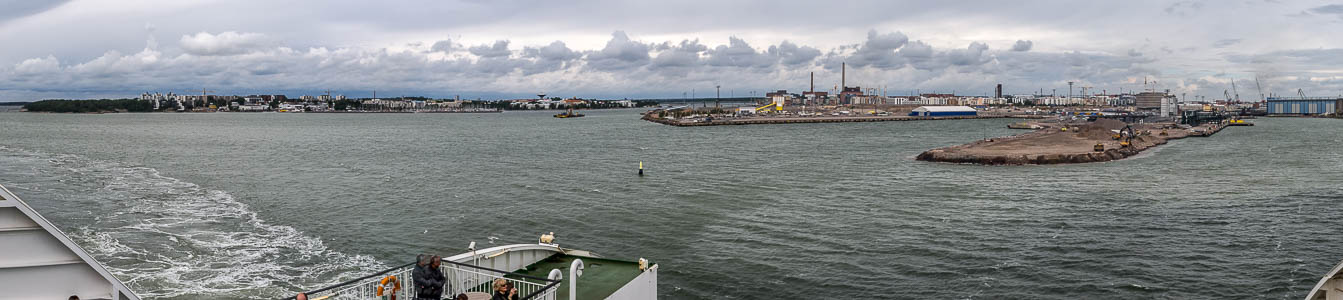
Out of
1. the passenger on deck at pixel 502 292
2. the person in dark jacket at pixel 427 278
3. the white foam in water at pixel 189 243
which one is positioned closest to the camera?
the passenger on deck at pixel 502 292

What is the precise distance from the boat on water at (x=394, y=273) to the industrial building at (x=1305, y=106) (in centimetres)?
20045

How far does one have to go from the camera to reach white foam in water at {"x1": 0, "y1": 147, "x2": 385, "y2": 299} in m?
16.1

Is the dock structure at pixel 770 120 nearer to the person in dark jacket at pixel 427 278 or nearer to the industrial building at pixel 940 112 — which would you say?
the industrial building at pixel 940 112

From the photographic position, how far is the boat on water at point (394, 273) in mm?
5148

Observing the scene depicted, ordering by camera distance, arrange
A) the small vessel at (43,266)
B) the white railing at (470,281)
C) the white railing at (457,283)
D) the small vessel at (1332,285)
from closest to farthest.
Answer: the small vessel at (43,266) → the small vessel at (1332,285) → the white railing at (457,283) → the white railing at (470,281)

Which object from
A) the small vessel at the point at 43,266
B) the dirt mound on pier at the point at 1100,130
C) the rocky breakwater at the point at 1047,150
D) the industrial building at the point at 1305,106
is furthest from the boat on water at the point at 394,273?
the industrial building at the point at 1305,106

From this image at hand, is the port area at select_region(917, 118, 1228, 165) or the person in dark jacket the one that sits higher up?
the person in dark jacket

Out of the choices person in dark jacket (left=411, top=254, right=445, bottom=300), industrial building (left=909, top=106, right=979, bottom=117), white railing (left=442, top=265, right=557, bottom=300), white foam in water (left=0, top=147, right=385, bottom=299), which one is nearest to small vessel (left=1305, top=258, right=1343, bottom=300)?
white railing (left=442, top=265, right=557, bottom=300)

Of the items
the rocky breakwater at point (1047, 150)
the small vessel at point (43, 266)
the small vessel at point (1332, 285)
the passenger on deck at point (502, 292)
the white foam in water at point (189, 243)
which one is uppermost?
the small vessel at point (43, 266)

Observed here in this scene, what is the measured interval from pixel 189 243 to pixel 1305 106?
212m

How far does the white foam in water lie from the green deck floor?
271 inches

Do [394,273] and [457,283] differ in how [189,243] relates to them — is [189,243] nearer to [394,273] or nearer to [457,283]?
[394,273]

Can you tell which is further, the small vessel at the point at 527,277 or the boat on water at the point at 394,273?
the small vessel at the point at 527,277

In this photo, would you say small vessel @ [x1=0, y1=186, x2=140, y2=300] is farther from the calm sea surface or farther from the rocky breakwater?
the rocky breakwater
